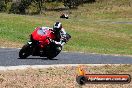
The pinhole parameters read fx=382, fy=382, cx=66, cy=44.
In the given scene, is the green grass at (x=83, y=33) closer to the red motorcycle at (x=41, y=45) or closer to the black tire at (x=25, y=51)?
the black tire at (x=25, y=51)

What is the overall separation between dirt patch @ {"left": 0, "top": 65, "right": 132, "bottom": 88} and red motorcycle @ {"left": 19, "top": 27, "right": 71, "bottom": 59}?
1.55 meters

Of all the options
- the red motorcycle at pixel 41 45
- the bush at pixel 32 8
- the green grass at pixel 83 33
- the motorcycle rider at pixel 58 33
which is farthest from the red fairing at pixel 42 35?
the bush at pixel 32 8

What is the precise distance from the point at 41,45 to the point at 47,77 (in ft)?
12.9

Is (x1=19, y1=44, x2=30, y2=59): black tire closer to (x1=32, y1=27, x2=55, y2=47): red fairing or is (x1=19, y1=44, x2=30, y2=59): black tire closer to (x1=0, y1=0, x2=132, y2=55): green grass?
(x1=32, y1=27, x2=55, y2=47): red fairing

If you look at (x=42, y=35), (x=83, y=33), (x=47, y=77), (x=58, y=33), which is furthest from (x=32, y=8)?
(x=47, y=77)

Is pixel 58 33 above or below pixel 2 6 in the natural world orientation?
above

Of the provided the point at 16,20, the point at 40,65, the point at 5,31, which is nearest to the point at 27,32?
the point at 5,31

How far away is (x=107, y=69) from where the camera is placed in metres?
16.7

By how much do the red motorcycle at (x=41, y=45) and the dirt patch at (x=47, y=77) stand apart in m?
1.55

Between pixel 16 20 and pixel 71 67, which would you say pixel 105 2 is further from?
pixel 71 67

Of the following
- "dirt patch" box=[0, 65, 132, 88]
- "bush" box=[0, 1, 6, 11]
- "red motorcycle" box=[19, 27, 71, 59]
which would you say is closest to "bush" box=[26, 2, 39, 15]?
"bush" box=[0, 1, 6, 11]

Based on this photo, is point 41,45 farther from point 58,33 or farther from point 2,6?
point 2,6

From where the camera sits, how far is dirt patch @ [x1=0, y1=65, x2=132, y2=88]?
40.5 feet

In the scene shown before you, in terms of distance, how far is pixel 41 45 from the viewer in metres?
17.6
